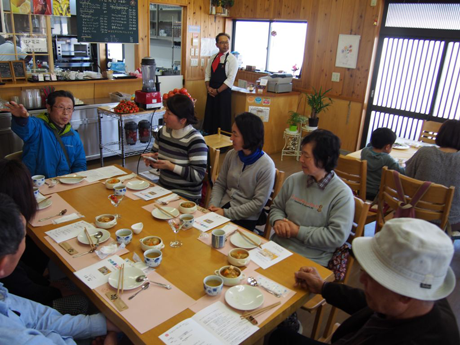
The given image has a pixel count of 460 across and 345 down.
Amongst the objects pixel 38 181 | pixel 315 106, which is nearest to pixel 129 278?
pixel 38 181

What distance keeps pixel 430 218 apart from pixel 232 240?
1634 mm

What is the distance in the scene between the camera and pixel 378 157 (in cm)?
324

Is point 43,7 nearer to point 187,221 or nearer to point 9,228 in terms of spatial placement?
point 187,221

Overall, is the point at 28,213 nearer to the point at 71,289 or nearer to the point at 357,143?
the point at 71,289

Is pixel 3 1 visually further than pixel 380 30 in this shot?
No

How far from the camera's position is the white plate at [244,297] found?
1.40 m

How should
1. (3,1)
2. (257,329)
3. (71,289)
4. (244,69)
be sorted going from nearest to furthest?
(257,329) → (71,289) → (3,1) → (244,69)

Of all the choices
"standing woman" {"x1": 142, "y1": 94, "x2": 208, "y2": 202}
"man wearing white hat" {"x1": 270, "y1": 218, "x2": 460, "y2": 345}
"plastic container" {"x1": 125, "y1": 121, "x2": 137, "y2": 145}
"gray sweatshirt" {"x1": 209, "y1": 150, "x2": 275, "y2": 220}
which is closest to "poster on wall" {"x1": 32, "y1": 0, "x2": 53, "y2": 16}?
"plastic container" {"x1": 125, "y1": 121, "x2": 137, "y2": 145}

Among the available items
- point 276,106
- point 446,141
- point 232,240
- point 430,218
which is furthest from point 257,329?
point 276,106

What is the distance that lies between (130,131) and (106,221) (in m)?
2.74

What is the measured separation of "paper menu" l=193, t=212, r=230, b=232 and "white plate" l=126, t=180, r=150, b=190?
0.56 m

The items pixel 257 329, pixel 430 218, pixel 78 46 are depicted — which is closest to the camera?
pixel 257 329

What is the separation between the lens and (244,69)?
23.1 feet

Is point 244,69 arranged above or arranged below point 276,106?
above
